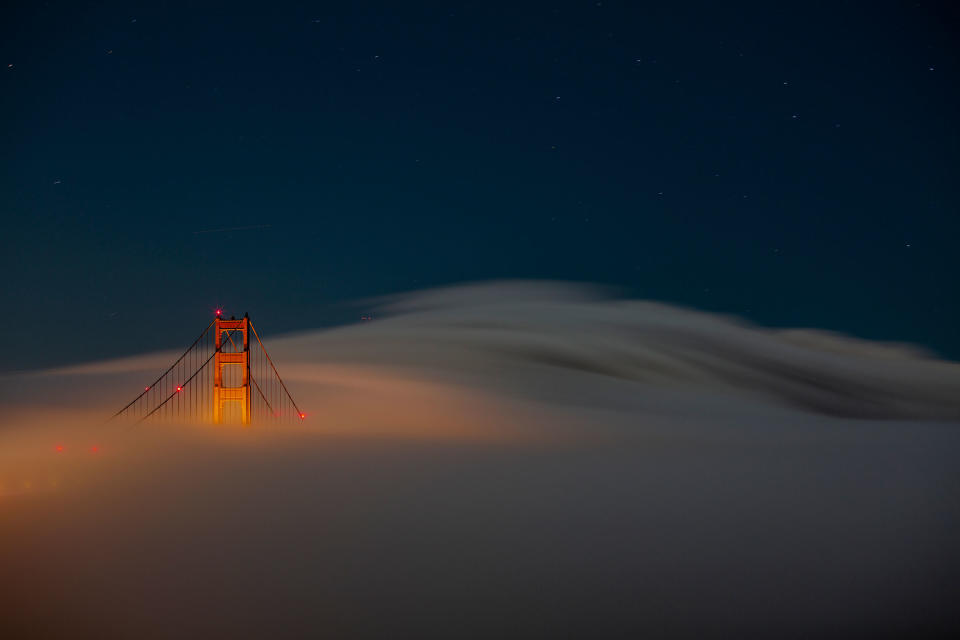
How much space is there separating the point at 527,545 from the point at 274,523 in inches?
104

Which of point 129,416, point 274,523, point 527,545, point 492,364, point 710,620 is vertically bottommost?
point 710,620

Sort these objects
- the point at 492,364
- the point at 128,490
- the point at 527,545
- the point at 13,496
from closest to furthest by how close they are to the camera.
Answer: the point at 527,545 → the point at 13,496 → the point at 128,490 → the point at 492,364

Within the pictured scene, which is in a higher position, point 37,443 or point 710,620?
point 37,443

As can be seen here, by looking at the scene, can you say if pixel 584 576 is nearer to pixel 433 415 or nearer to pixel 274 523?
pixel 274 523

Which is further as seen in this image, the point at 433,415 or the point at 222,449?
the point at 433,415

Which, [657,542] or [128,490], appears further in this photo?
[128,490]

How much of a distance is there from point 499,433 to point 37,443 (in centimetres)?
849

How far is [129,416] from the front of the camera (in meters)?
15.2

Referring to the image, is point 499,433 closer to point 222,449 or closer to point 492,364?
point 222,449

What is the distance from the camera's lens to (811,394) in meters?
24.0

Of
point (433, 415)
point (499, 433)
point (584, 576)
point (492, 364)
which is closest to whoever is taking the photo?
point (584, 576)

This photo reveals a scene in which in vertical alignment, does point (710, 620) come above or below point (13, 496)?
below

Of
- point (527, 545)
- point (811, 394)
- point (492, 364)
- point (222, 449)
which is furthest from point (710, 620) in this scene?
point (811, 394)

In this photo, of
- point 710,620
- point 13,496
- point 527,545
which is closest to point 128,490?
point 13,496
